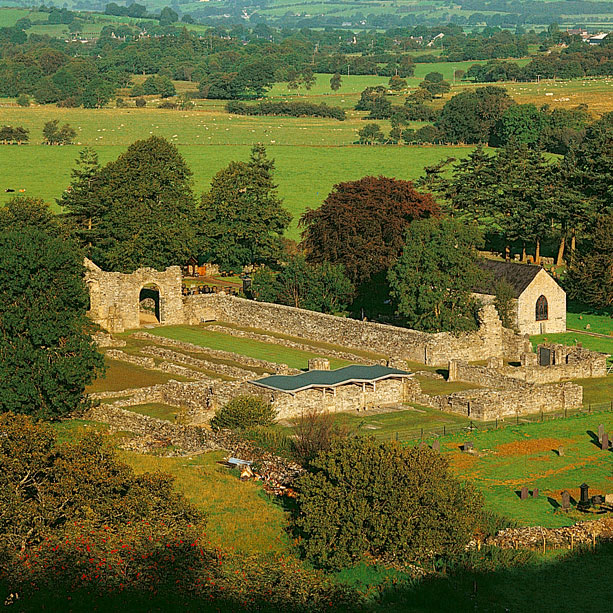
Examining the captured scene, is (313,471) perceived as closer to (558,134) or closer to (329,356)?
(329,356)

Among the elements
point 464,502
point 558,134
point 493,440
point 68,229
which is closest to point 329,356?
point 493,440

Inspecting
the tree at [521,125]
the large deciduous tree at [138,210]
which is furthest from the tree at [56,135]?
the large deciduous tree at [138,210]

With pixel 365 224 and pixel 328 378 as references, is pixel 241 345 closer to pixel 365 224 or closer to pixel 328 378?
pixel 365 224

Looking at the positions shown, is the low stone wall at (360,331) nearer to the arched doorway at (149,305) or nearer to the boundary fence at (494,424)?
the arched doorway at (149,305)

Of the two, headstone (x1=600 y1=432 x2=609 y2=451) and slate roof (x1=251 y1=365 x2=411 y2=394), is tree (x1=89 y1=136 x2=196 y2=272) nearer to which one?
slate roof (x1=251 y1=365 x2=411 y2=394)

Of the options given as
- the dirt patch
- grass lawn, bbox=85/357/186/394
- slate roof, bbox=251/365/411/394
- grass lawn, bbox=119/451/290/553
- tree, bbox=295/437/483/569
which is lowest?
grass lawn, bbox=85/357/186/394

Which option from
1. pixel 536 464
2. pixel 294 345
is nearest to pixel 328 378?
pixel 536 464

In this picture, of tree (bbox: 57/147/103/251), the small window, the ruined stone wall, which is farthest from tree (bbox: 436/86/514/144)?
the ruined stone wall
